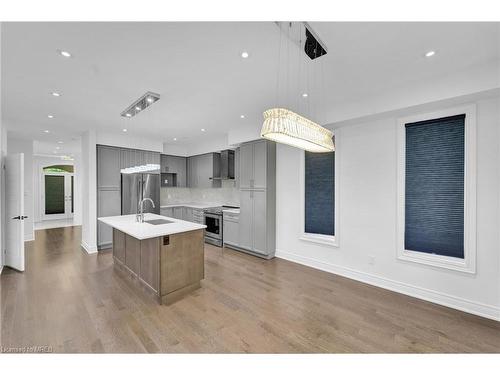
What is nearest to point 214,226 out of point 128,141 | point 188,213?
point 188,213

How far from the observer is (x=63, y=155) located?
8.60 metres

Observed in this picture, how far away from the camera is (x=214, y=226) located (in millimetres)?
5477

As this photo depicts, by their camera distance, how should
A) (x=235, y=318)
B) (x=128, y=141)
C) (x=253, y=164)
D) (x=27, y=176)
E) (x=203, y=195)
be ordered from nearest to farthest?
(x=235, y=318) < (x=253, y=164) < (x=128, y=141) < (x=27, y=176) < (x=203, y=195)

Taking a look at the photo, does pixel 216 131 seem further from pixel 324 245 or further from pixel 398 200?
pixel 398 200

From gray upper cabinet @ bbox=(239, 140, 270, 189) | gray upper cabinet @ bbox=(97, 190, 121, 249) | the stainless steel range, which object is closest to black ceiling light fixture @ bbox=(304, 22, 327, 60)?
gray upper cabinet @ bbox=(239, 140, 270, 189)

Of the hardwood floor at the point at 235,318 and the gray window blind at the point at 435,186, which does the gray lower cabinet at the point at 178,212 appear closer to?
the hardwood floor at the point at 235,318

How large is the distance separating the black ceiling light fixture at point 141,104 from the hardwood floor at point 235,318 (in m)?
2.66

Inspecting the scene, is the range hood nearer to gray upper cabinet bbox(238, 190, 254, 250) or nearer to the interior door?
gray upper cabinet bbox(238, 190, 254, 250)

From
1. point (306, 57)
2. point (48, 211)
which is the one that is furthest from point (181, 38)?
point (48, 211)

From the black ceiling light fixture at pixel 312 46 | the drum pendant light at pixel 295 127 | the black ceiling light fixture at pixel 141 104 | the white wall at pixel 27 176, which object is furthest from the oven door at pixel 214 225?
the white wall at pixel 27 176

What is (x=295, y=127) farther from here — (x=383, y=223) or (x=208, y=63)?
(x=383, y=223)

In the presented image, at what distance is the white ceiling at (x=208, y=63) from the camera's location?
1.75 metres

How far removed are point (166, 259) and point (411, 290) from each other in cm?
327

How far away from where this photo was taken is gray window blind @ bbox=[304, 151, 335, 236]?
12.4ft
